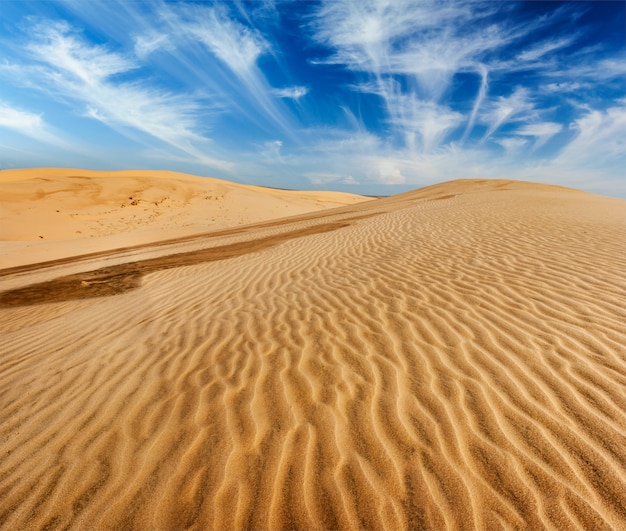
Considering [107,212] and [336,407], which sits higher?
[336,407]

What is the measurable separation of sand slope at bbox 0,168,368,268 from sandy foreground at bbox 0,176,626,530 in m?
13.0

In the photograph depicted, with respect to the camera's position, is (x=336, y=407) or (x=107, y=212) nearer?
(x=336, y=407)

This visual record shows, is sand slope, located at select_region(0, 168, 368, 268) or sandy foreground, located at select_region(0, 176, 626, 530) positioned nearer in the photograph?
sandy foreground, located at select_region(0, 176, 626, 530)

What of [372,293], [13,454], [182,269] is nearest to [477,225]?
[372,293]

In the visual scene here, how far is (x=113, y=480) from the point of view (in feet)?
7.09

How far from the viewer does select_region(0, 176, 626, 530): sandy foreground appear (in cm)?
191

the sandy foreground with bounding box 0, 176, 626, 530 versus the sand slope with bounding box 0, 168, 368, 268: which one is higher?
the sandy foreground with bounding box 0, 176, 626, 530

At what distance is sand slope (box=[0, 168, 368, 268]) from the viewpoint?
16.9 m

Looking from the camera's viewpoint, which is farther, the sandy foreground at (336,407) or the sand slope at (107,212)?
the sand slope at (107,212)

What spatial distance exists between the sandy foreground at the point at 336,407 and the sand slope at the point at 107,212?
42.8 ft

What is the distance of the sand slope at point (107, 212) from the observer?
16883 mm

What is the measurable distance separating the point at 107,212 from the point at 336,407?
27.2m

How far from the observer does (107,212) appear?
24250 millimetres

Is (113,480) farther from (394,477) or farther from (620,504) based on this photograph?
(620,504)
